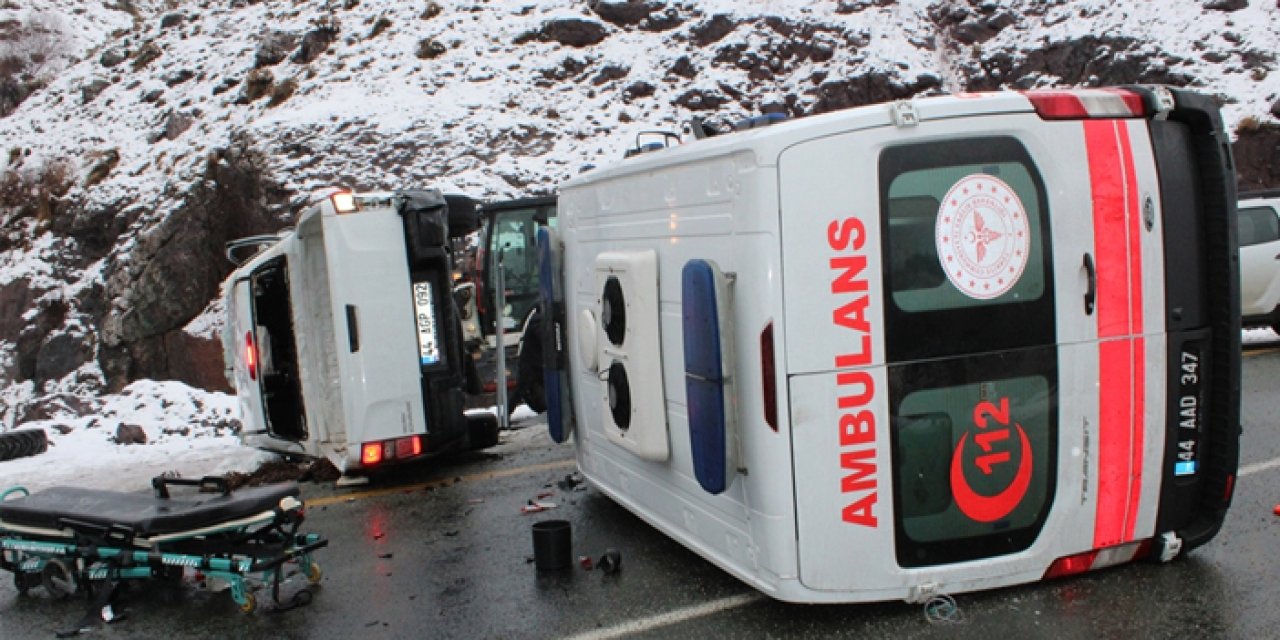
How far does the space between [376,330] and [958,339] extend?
443 cm

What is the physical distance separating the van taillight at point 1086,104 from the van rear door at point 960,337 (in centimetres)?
5

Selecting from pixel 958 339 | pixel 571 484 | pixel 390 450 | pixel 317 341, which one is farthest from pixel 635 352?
pixel 317 341

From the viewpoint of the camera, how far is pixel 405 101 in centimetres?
2306

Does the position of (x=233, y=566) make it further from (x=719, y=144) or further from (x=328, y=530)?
(x=719, y=144)

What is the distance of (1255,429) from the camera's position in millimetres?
7586

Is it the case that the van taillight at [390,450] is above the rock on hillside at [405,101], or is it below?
below

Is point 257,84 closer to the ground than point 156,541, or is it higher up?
higher up

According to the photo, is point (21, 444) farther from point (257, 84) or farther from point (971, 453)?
point (257, 84)

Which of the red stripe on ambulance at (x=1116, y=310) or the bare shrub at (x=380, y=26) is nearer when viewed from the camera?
the red stripe on ambulance at (x=1116, y=310)

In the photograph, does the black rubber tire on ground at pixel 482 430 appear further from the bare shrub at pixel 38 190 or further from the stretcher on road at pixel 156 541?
the bare shrub at pixel 38 190

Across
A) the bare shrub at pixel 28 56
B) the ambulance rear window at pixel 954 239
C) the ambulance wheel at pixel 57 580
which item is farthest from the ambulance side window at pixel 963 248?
the bare shrub at pixel 28 56

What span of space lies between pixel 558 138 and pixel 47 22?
21.7 m

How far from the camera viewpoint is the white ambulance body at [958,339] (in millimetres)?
4055

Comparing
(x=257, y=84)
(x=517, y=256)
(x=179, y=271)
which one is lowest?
(x=517, y=256)
